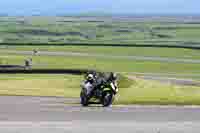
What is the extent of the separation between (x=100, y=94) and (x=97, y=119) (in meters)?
6.09

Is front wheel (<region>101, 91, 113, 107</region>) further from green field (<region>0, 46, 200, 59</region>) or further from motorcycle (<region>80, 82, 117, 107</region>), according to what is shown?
green field (<region>0, 46, 200, 59</region>)

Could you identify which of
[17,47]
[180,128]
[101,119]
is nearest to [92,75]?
[101,119]

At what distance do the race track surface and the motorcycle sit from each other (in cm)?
199

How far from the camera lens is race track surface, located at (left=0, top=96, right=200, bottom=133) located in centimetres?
1485

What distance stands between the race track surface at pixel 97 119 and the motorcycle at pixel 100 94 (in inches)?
78.3

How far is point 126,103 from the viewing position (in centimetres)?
2431

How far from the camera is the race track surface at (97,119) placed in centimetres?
1485

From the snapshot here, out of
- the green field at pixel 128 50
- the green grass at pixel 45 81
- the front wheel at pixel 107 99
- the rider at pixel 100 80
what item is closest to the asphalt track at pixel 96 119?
the front wheel at pixel 107 99

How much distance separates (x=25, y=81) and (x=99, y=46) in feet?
182

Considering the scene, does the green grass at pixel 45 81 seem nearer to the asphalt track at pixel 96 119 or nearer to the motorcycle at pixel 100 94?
the motorcycle at pixel 100 94

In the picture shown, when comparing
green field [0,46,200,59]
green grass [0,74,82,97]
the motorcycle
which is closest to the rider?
the motorcycle

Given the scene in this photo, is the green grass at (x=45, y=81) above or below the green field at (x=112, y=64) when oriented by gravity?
above

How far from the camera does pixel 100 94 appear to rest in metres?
23.3

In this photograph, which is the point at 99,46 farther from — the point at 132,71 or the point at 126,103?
the point at 126,103
